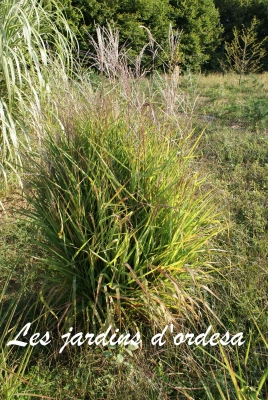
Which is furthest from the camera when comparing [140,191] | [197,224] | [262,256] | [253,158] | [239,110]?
[239,110]

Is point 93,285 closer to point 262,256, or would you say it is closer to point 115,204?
point 115,204

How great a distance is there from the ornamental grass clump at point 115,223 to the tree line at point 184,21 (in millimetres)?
7750

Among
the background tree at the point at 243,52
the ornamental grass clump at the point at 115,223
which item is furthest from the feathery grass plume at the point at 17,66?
the background tree at the point at 243,52

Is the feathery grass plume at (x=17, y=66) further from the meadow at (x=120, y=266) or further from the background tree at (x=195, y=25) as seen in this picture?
the background tree at (x=195, y=25)

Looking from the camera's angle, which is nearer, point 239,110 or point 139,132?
point 139,132

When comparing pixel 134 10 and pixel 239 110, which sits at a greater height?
pixel 134 10

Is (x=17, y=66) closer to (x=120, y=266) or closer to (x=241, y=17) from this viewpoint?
(x=120, y=266)

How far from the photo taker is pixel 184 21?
15.7 m

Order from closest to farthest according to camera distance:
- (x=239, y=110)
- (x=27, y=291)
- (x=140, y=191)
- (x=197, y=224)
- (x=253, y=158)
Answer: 1. (x=140, y=191)
2. (x=197, y=224)
3. (x=27, y=291)
4. (x=253, y=158)
5. (x=239, y=110)

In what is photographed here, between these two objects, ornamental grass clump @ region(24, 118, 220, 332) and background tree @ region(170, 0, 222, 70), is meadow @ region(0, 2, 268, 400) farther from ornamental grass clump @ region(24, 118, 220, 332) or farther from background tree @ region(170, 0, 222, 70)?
background tree @ region(170, 0, 222, 70)

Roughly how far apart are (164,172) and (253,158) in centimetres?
250

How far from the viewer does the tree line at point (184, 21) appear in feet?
37.6

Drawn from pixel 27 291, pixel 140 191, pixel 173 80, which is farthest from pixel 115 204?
pixel 27 291

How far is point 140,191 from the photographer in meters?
2.08
